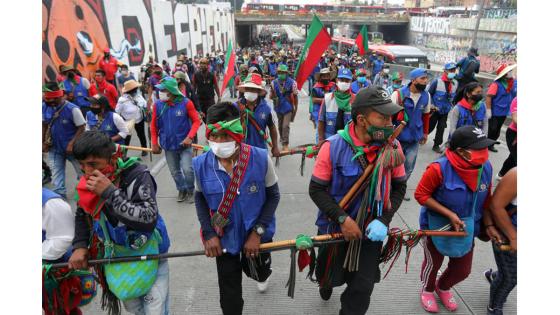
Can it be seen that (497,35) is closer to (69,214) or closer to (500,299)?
(500,299)

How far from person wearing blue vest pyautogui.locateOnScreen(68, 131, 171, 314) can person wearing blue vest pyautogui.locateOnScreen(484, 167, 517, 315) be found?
233 cm

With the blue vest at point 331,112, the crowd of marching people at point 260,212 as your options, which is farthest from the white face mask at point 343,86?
the crowd of marching people at point 260,212

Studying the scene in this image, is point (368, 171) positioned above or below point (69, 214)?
above

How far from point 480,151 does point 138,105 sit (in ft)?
20.2

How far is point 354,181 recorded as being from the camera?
248 centimetres

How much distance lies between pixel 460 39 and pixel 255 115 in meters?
34.6

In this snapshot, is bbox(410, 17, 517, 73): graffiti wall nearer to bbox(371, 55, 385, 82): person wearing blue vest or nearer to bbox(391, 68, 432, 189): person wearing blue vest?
bbox(371, 55, 385, 82): person wearing blue vest

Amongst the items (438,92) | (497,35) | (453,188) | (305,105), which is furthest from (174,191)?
(497,35)

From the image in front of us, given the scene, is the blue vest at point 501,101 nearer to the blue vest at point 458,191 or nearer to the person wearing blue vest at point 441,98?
the person wearing blue vest at point 441,98

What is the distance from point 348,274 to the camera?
8.99 feet

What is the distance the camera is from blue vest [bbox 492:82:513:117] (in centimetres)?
659

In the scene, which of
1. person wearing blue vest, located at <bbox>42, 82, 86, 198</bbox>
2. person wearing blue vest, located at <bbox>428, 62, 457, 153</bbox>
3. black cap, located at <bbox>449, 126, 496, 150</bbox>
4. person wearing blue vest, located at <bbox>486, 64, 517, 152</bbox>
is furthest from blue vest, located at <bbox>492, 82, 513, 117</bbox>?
person wearing blue vest, located at <bbox>42, 82, 86, 198</bbox>

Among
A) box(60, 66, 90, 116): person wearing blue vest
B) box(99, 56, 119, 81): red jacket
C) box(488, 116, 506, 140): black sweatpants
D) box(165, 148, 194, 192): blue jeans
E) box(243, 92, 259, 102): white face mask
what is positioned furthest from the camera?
box(99, 56, 119, 81): red jacket

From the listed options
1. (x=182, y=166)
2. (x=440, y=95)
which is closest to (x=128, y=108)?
(x=182, y=166)
